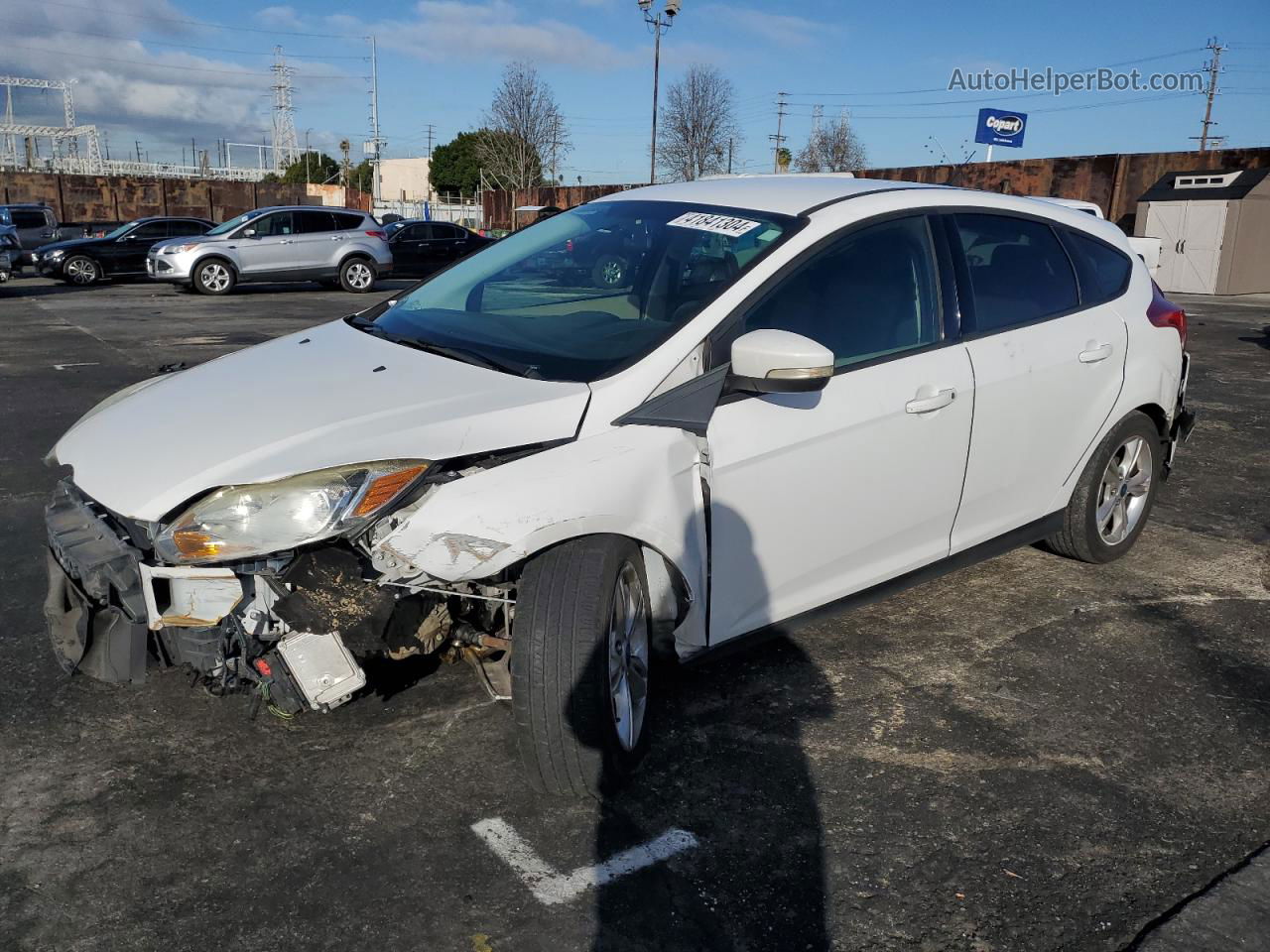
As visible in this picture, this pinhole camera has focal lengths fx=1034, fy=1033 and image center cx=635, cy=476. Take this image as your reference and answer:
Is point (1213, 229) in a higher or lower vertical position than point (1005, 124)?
lower

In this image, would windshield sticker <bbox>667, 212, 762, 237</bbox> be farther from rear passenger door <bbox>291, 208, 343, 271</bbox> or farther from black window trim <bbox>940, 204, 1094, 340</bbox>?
rear passenger door <bbox>291, 208, 343, 271</bbox>

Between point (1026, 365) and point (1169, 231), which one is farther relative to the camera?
point (1169, 231)

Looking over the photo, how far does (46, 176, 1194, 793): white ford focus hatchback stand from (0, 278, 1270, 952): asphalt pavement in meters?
0.26

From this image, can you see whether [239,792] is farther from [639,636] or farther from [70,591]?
[639,636]

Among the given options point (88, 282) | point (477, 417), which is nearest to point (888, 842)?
point (477, 417)

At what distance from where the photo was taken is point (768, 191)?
12.2ft

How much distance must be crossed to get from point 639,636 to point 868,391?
3.55ft

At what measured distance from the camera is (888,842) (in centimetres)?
266

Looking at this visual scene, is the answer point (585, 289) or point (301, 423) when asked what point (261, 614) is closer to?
point (301, 423)

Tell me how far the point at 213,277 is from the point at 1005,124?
69.6ft

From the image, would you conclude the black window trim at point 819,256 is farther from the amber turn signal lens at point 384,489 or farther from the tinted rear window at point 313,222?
the tinted rear window at point 313,222

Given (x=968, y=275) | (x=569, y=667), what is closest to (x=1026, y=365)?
(x=968, y=275)

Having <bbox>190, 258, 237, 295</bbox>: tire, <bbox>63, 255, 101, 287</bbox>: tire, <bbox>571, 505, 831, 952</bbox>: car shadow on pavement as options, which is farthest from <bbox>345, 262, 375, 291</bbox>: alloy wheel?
<bbox>571, 505, 831, 952</bbox>: car shadow on pavement

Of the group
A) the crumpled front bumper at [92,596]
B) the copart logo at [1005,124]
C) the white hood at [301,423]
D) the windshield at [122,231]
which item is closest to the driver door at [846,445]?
the white hood at [301,423]
